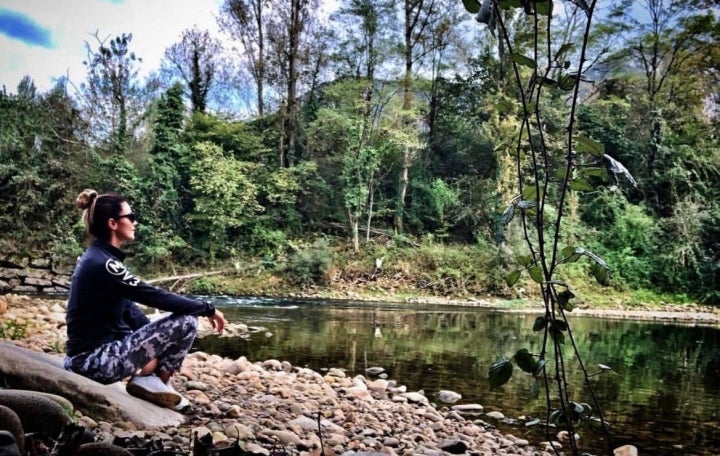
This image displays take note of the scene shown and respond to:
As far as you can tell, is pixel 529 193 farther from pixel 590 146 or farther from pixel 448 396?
pixel 448 396

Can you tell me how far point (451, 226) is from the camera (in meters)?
14.5

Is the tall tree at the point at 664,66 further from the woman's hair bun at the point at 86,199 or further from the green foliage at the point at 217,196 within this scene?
the woman's hair bun at the point at 86,199

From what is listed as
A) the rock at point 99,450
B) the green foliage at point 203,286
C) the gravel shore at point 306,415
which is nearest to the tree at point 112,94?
the green foliage at point 203,286

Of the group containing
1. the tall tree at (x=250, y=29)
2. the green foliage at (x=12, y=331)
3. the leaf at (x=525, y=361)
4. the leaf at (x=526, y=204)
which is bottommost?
the green foliage at (x=12, y=331)

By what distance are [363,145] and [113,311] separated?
12.0m

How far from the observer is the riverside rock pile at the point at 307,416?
6.93 ft

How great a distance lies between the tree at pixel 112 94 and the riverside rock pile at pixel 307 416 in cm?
937

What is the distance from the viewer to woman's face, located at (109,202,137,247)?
2.14 m

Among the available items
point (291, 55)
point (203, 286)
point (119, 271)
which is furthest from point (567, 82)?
point (291, 55)

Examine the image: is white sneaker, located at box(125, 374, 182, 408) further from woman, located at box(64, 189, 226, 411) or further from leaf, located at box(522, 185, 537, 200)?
leaf, located at box(522, 185, 537, 200)

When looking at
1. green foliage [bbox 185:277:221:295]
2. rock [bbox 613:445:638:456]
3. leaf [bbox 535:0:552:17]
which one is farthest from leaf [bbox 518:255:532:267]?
green foliage [bbox 185:277:221:295]

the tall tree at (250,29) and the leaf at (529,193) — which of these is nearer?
the leaf at (529,193)

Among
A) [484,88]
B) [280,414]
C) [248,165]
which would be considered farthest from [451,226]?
[280,414]

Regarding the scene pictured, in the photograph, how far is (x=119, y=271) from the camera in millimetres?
2068
